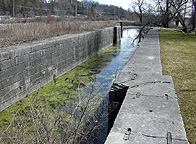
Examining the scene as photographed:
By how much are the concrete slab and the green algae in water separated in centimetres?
85

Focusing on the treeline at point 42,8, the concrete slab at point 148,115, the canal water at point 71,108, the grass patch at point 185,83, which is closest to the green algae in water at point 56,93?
the canal water at point 71,108

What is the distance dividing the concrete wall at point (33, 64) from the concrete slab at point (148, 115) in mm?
2188

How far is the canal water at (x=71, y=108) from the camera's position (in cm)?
260

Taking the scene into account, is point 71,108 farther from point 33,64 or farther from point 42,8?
point 42,8

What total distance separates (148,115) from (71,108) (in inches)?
43.3

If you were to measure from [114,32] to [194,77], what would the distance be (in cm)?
1244

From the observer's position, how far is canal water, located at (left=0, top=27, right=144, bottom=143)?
2600 mm

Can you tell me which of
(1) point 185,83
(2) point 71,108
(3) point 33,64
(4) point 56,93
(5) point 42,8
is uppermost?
(5) point 42,8

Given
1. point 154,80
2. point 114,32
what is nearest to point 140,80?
point 154,80

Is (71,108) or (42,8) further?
(42,8)

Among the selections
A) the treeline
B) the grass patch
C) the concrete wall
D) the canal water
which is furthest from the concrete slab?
the treeline

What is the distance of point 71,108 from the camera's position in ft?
10.1

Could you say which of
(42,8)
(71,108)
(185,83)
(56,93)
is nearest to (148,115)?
(71,108)

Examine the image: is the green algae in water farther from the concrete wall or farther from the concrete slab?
the concrete slab
